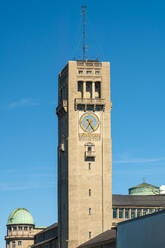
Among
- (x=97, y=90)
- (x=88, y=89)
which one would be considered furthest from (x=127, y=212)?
(x=88, y=89)

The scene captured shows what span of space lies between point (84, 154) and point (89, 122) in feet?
20.5

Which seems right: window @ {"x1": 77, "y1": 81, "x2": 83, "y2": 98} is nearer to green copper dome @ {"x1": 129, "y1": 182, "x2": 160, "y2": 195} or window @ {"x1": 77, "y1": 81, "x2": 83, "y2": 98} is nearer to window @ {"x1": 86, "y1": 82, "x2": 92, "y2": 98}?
window @ {"x1": 86, "y1": 82, "x2": 92, "y2": 98}

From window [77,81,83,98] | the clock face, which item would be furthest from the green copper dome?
window [77,81,83,98]

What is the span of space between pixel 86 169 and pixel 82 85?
1628 centimetres

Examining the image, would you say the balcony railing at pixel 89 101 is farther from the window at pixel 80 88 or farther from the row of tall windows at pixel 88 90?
the window at pixel 80 88

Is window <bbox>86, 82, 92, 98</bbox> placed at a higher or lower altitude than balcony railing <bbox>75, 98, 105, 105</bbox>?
higher

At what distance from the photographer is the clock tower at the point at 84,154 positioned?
392ft

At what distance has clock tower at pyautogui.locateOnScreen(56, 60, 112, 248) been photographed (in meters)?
120

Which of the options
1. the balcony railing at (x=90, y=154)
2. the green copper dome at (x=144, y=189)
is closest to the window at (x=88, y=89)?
the balcony railing at (x=90, y=154)

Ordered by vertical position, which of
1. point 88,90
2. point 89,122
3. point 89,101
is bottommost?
point 89,122

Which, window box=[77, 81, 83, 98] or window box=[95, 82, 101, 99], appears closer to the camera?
window box=[77, 81, 83, 98]

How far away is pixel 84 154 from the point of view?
12250 cm

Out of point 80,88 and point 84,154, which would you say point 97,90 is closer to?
point 80,88

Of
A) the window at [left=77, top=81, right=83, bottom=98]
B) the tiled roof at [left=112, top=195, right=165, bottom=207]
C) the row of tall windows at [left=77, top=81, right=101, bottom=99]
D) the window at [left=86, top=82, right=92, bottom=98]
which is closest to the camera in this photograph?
the row of tall windows at [left=77, top=81, right=101, bottom=99]
